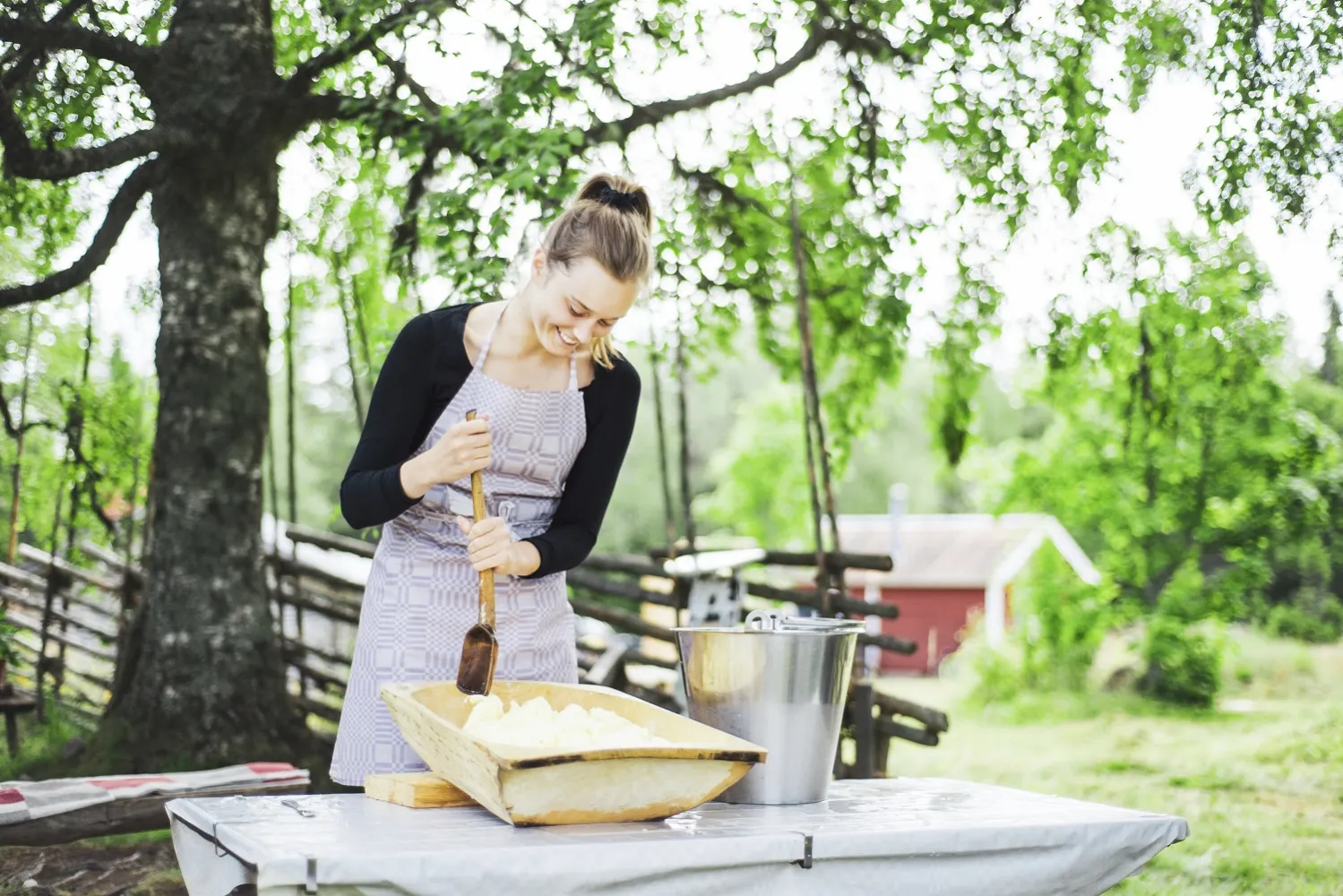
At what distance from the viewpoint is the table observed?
4.42 feet

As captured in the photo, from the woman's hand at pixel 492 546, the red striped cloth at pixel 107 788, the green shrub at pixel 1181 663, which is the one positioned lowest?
the green shrub at pixel 1181 663

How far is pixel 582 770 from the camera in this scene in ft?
4.95

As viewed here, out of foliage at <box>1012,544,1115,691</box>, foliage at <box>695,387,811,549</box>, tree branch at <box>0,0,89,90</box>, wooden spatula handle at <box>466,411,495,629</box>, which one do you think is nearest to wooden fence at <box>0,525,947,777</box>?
tree branch at <box>0,0,89,90</box>

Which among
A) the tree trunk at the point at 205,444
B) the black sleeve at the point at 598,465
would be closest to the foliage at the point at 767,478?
the tree trunk at the point at 205,444

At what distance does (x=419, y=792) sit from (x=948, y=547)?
86.0 ft

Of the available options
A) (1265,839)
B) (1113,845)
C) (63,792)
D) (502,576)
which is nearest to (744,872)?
(1113,845)

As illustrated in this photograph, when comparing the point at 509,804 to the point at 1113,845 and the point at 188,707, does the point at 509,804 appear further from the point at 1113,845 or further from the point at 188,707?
the point at 188,707

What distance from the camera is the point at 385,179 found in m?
6.36

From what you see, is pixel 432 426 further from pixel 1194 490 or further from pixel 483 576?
pixel 1194 490

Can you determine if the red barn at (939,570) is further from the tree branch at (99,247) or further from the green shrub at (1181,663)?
the tree branch at (99,247)

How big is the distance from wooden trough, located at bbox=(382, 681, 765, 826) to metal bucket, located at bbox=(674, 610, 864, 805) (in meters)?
0.12

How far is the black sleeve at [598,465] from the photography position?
6.92 ft

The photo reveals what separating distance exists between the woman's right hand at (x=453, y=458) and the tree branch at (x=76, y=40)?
3.21 m

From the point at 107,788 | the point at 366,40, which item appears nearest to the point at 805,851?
the point at 107,788
